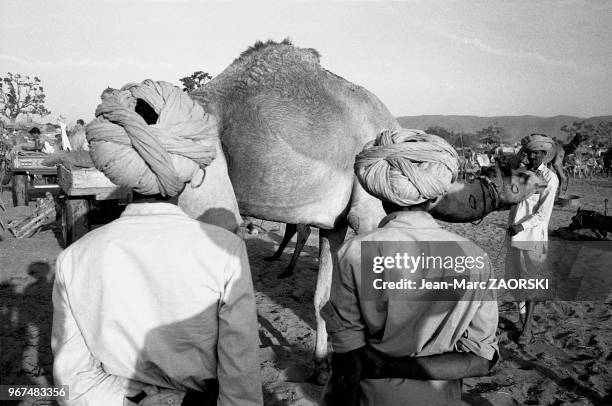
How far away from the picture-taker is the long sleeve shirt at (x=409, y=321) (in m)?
1.64

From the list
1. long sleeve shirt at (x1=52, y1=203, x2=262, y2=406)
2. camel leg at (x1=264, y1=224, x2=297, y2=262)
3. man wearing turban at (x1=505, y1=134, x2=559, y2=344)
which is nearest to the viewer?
long sleeve shirt at (x1=52, y1=203, x2=262, y2=406)

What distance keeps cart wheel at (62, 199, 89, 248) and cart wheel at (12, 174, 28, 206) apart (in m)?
8.59

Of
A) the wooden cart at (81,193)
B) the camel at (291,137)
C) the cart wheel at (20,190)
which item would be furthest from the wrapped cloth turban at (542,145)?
the cart wheel at (20,190)

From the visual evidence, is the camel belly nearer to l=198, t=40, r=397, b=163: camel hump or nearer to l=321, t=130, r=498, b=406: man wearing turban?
l=198, t=40, r=397, b=163: camel hump

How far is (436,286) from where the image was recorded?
5.47 ft

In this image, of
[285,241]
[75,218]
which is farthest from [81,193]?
[285,241]

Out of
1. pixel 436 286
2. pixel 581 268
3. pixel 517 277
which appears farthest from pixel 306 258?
pixel 436 286

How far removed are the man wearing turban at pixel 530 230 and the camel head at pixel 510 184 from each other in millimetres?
1978

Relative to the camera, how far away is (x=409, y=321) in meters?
1.66

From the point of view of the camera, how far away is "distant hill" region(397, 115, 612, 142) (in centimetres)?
11709

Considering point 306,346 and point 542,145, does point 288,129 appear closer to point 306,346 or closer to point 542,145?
point 306,346

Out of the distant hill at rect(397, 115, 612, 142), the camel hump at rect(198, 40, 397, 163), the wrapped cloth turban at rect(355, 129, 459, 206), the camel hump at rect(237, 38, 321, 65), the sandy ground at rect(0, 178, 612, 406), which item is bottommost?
the sandy ground at rect(0, 178, 612, 406)

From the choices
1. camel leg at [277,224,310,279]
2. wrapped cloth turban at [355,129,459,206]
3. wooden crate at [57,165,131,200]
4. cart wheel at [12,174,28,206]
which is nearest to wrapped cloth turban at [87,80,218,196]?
wrapped cloth turban at [355,129,459,206]

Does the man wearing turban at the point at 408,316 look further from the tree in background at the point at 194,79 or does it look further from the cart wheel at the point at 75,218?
the cart wheel at the point at 75,218
